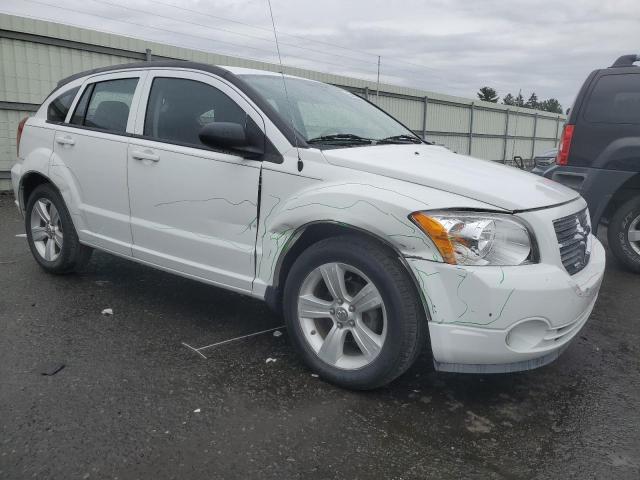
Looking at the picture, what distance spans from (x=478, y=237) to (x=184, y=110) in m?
2.17

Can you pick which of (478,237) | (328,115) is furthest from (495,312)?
(328,115)

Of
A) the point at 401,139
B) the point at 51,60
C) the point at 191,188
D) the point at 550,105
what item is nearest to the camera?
the point at 191,188

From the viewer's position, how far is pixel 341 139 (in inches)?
136

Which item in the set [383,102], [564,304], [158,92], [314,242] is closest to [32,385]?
[314,242]

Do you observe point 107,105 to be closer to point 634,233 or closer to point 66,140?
point 66,140

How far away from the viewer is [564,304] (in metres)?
2.71

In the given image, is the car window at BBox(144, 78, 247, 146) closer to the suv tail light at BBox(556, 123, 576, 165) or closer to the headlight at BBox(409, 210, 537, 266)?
the headlight at BBox(409, 210, 537, 266)

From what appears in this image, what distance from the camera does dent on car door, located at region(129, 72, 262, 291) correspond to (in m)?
Answer: 3.33

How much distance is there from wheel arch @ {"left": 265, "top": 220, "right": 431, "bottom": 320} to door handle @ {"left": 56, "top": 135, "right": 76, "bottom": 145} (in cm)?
225

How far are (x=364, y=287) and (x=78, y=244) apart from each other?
2.84 meters

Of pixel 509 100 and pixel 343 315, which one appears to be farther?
pixel 509 100

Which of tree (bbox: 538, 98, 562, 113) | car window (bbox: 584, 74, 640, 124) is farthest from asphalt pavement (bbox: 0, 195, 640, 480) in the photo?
tree (bbox: 538, 98, 562, 113)

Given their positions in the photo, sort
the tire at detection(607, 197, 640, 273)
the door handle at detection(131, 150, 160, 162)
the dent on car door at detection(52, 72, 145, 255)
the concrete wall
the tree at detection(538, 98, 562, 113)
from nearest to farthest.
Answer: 1. the door handle at detection(131, 150, 160, 162)
2. the dent on car door at detection(52, 72, 145, 255)
3. the tire at detection(607, 197, 640, 273)
4. the concrete wall
5. the tree at detection(538, 98, 562, 113)

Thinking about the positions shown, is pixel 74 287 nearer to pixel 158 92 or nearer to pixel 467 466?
pixel 158 92
